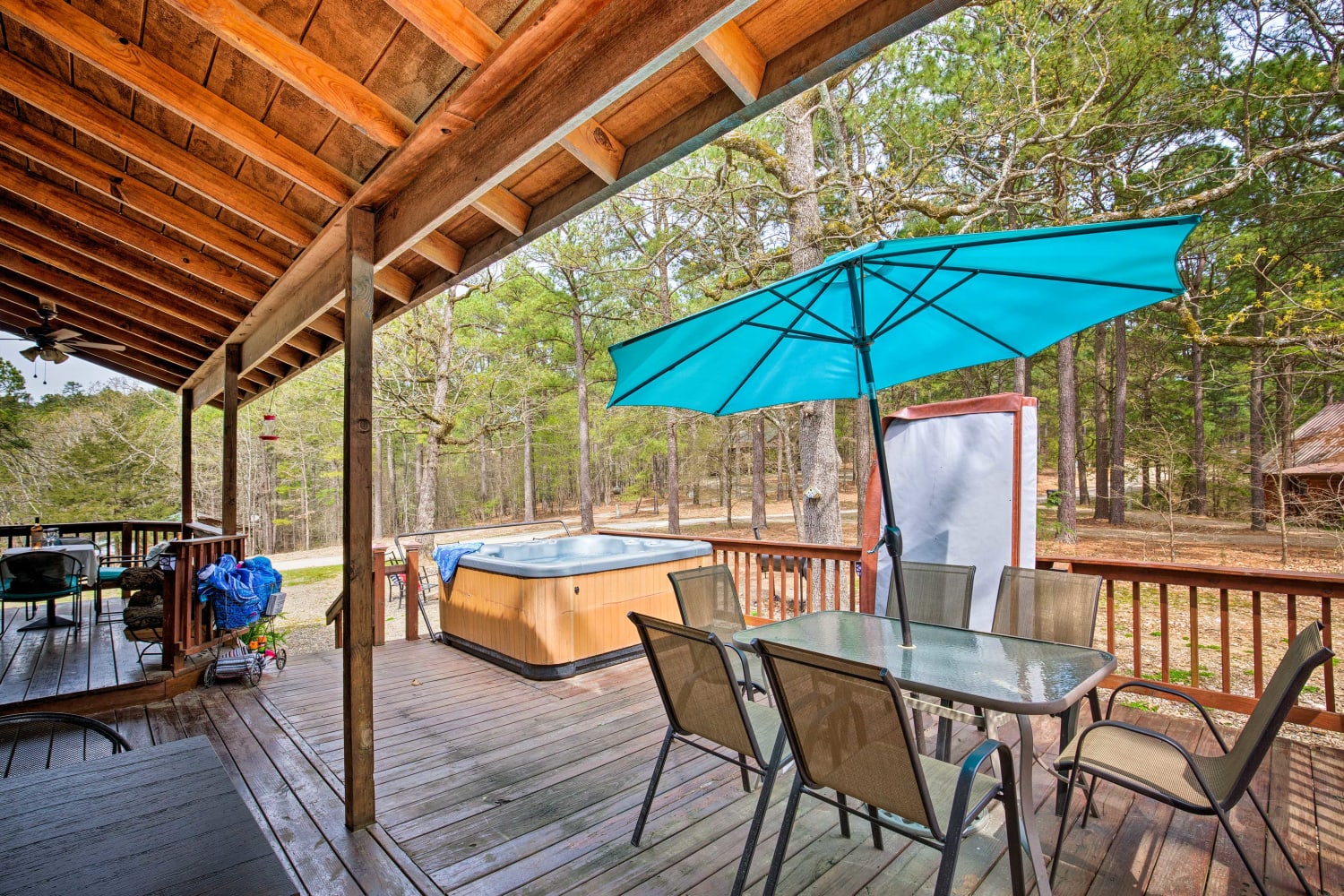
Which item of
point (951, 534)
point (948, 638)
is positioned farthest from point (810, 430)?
point (948, 638)

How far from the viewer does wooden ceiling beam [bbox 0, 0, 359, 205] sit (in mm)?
1800

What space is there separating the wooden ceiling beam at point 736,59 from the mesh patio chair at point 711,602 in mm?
2232

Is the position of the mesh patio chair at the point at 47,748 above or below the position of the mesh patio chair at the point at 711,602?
below

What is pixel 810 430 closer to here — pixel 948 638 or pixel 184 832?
pixel 948 638

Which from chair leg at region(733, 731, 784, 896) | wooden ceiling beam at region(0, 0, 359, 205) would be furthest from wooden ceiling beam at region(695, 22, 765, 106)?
chair leg at region(733, 731, 784, 896)

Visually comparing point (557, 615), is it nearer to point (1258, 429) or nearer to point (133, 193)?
point (133, 193)

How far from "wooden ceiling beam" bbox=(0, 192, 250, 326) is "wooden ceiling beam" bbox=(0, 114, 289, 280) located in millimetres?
784

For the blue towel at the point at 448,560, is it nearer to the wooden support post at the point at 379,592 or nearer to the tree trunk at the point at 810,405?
the wooden support post at the point at 379,592

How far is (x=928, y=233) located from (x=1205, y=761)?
33.9 feet

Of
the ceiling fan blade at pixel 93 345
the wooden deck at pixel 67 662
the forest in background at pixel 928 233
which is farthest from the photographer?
the forest in background at pixel 928 233

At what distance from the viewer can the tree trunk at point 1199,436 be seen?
12.7 meters

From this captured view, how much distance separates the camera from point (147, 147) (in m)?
2.48

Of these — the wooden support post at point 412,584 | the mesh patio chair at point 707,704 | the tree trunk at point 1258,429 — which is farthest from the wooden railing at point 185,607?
the tree trunk at point 1258,429

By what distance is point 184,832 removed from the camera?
3.69ft
